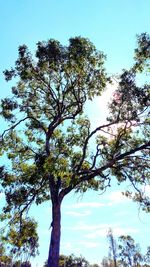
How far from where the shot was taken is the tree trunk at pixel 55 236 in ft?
55.2

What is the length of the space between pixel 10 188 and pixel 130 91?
977 cm

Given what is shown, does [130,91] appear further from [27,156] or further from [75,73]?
[27,156]

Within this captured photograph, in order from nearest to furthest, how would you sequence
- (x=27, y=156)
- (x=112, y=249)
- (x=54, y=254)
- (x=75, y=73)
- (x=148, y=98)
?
(x=54, y=254)
(x=148, y=98)
(x=75, y=73)
(x=27, y=156)
(x=112, y=249)

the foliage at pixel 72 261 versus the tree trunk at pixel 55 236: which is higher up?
the foliage at pixel 72 261

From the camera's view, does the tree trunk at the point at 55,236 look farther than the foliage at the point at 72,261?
No

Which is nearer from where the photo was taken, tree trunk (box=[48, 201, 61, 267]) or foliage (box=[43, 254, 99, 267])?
tree trunk (box=[48, 201, 61, 267])

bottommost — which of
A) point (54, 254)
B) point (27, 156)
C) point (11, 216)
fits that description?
point (54, 254)

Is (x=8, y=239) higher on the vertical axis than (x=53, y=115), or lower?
lower

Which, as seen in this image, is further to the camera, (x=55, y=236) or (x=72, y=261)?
(x=72, y=261)

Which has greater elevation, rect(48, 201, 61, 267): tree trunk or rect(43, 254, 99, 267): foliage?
rect(43, 254, 99, 267): foliage

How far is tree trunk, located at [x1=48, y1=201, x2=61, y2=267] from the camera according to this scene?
16.8m

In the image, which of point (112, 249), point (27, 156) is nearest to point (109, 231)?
point (112, 249)

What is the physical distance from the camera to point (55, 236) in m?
17.5

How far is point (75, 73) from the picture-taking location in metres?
20.5
